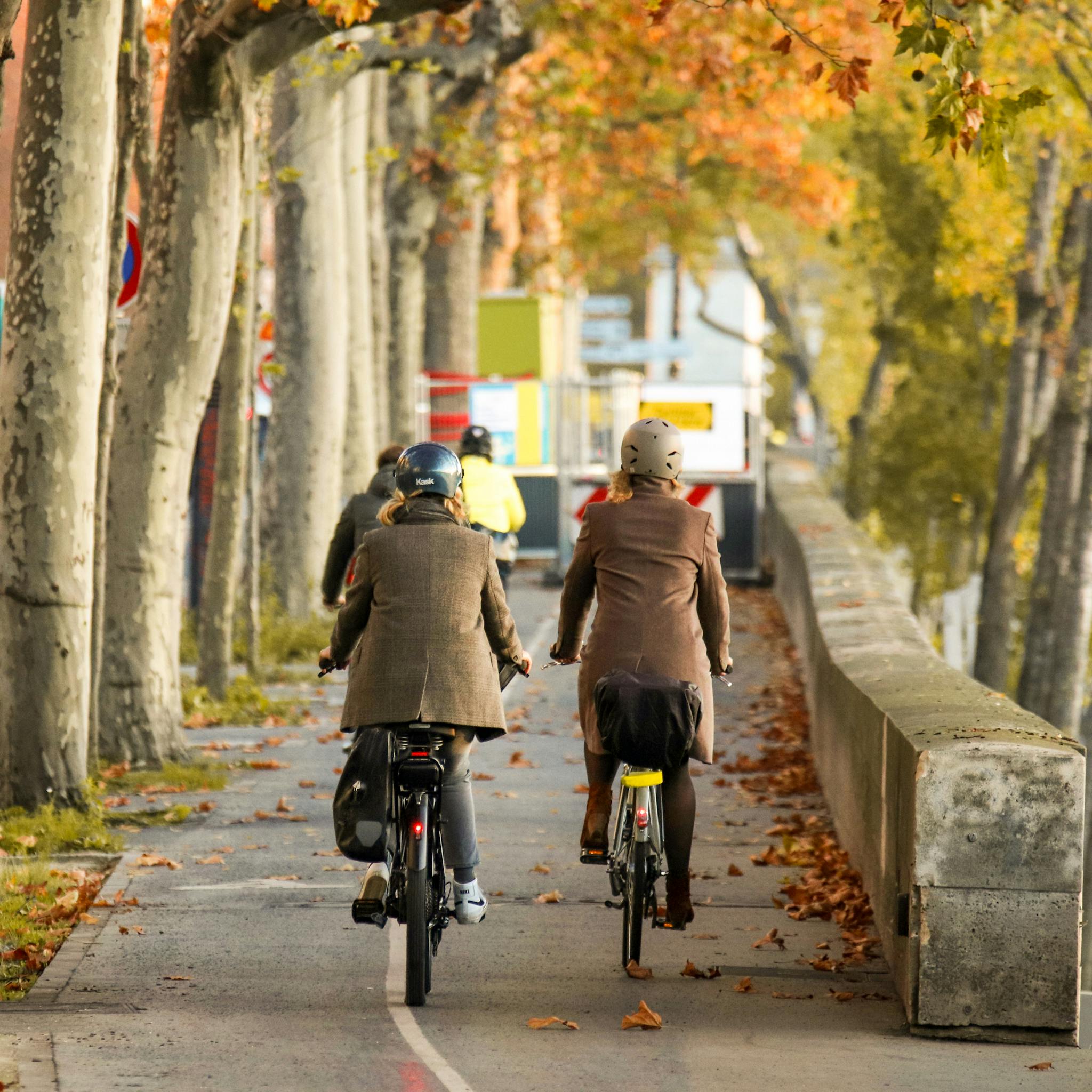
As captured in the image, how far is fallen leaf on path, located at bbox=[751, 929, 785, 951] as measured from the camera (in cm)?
803

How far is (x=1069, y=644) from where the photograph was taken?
18.1 meters

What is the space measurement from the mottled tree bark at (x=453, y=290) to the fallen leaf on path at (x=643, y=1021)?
2081 cm

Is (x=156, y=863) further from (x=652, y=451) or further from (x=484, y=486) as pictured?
(x=484, y=486)

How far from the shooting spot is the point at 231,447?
539 inches

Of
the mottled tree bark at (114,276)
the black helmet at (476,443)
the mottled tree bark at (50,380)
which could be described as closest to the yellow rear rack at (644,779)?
the mottled tree bark at (50,380)

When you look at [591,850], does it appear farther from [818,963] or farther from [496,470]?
[496,470]

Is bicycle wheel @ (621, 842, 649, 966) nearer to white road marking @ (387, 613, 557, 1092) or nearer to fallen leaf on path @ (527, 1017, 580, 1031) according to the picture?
fallen leaf on path @ (527, 1017, 580, 1031)

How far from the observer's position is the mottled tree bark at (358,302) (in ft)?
64.2

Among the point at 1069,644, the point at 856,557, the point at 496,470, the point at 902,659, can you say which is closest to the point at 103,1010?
the point at 902,659

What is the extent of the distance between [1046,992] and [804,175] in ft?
96.1

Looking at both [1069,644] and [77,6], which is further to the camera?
[1069,644]

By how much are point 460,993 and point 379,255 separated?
15939 mm

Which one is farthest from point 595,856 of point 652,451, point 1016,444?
point 1016,444

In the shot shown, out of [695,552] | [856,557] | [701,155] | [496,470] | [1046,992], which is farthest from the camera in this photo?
[701,155]
